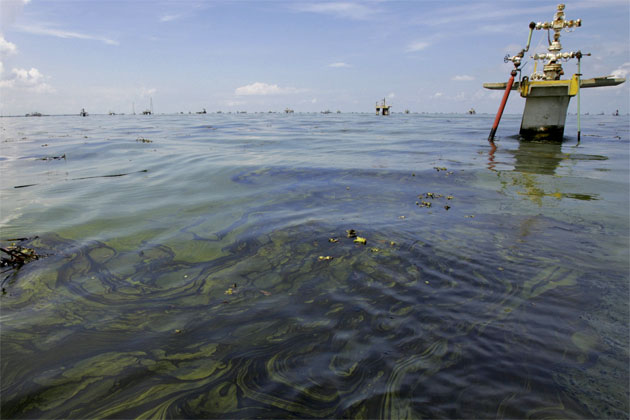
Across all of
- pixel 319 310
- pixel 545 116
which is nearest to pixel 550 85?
pixel 545 116

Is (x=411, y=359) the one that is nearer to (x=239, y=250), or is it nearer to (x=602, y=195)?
(x=239, y=250)

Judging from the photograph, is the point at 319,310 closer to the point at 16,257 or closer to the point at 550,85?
the point at 16,257

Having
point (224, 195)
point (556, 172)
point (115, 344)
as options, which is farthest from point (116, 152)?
point (556, 172)

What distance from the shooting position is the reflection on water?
254cm

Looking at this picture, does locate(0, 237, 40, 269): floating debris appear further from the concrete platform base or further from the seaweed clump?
the concrete platform base

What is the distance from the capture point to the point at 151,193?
29.3 ft

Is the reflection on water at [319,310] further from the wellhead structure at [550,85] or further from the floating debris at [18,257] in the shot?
the wellhead structure at [550,85]

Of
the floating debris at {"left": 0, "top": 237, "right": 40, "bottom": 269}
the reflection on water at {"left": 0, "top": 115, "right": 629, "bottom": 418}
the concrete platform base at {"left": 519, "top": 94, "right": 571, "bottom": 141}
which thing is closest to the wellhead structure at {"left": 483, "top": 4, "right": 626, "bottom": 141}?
the concrete platform base at {"left": 519, "top": 94, "right": 571, "bottom": 141}

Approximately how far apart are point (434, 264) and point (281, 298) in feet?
7.44

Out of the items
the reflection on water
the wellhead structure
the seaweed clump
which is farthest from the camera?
the wellhead structure

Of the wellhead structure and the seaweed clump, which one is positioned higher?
the wellhead structure

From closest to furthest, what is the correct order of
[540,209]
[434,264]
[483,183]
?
1. [434,264]
2. [540,209]
3. [483,183]

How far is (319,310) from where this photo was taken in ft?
12.0

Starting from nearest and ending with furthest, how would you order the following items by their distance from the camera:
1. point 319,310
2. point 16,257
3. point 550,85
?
point 319,310
point 16,257
point 550,85
